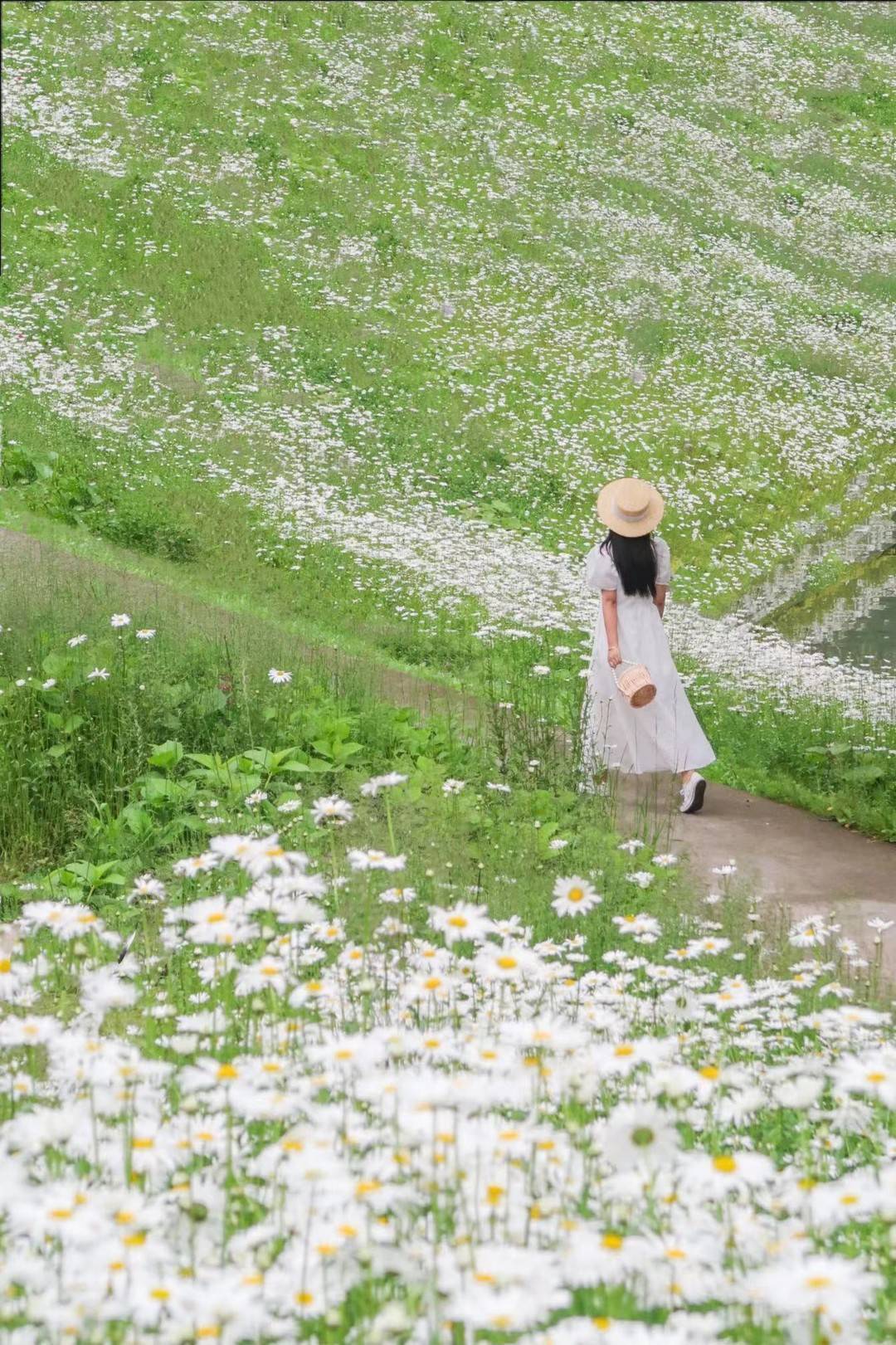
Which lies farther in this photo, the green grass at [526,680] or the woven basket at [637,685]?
the green grass at [526,680]

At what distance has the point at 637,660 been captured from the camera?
34.2ft

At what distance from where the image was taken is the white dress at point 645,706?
10367mm

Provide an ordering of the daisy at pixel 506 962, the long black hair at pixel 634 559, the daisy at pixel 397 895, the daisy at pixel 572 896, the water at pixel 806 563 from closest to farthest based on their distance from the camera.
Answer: the daisy at pixel 506 962
the daisy at pixel 572 896
the daisy at pixel 397 895
the long black hair at pixel 634 559
the water at pixel 806 563

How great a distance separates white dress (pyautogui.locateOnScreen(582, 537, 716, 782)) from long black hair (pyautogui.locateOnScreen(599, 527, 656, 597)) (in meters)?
0.06

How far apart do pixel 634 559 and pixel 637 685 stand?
0.96 m

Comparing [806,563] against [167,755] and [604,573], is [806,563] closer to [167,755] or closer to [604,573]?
[604,573]

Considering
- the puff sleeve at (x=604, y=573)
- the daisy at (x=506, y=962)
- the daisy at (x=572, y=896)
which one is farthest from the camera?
the puff sleeve at (x=604, y=573)

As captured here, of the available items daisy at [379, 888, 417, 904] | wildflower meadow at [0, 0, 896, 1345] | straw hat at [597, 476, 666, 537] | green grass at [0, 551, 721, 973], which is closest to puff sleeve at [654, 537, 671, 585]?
straw hat at [597, 476, 666, 537]

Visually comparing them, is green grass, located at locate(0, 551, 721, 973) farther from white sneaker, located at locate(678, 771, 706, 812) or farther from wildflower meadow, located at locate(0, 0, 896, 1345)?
white sneaker, located at locate(678, 771, 706, 812)

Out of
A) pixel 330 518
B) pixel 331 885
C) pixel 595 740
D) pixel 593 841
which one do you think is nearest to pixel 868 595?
pixel 330 518

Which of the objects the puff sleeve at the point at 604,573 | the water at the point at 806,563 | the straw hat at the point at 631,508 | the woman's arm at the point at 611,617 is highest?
the straw hat at the point at 631,508

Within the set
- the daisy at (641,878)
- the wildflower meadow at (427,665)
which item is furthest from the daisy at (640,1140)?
the daisy at (641,878)

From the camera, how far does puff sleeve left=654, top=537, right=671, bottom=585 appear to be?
10352mm

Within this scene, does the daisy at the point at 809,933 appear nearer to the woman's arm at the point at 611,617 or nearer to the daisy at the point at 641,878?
the daisy at the point at 641,878
